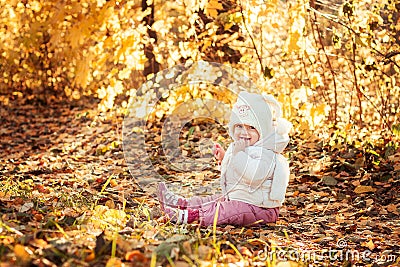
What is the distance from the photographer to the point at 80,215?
2.94 metres

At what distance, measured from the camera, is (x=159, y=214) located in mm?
3441

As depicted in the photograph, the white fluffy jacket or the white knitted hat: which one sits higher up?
the white knitted hat

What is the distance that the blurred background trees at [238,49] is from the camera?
469 centimetres

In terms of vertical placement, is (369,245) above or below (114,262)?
below

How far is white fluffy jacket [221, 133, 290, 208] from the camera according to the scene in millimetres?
3332

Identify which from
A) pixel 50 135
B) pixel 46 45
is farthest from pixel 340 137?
pixel 46 45

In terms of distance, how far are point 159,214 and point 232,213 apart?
Answer: 457 millimetres

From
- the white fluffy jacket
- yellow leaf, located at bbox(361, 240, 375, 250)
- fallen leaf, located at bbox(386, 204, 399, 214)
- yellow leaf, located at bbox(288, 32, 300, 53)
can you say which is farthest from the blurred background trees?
yellow leaf, located at bbox(361, 240, 375, 250)

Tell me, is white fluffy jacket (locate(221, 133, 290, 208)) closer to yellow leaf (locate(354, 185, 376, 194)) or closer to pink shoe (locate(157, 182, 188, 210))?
pink shoe (locate(157, 182, 188, 210))

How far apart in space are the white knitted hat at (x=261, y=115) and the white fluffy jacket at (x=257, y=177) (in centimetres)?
14

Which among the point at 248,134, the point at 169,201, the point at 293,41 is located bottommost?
the point at 169,201

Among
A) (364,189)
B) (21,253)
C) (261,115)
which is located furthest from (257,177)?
(21,253)

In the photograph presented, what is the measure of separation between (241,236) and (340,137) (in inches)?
90.9

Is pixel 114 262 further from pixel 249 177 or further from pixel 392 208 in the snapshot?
pixel 392 208
